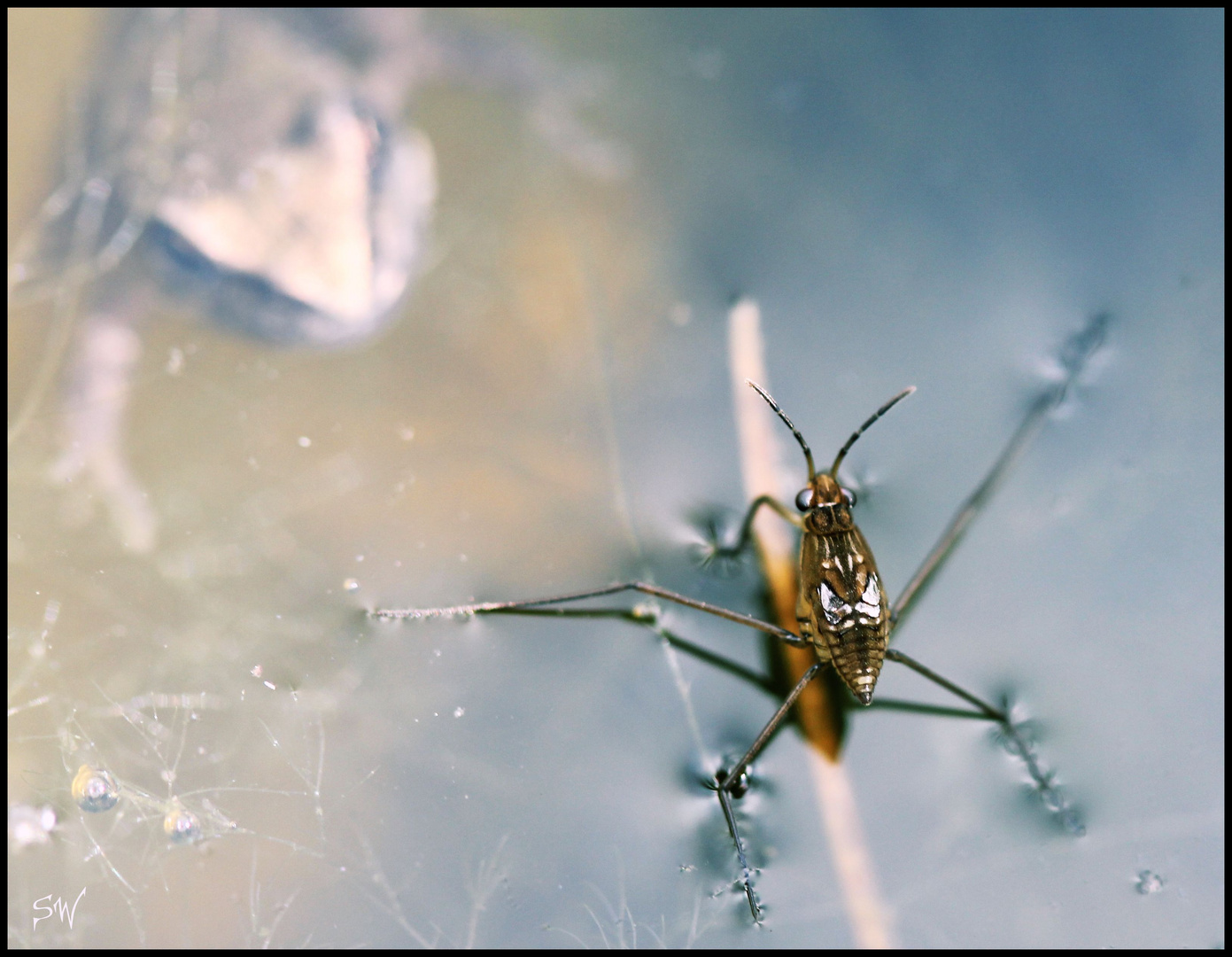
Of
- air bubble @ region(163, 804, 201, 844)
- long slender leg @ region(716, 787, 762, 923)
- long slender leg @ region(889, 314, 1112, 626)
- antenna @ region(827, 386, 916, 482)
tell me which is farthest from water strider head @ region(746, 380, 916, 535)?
air bubble @ region(163, 804, 201, 844)

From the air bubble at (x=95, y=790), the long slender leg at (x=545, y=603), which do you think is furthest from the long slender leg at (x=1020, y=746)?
the air bubble at (x=95, y=790)

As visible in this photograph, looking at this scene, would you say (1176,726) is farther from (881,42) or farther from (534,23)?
(534,23)

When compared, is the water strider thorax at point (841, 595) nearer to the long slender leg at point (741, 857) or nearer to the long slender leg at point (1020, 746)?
the long slender leg at point (1020, 746)

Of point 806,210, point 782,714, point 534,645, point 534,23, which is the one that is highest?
point 534,23

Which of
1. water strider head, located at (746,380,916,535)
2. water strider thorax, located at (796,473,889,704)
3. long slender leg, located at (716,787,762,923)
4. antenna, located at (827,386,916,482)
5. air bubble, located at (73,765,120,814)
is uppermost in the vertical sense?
antenna, located at (827,386,916,482)

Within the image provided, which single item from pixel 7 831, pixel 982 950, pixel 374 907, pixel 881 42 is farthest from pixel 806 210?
pixel 7 831

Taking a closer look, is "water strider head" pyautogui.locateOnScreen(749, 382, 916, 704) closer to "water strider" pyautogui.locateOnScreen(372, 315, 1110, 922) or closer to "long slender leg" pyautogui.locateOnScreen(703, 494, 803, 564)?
"water strider" pyautogui.locateOnScreen(372, 315, 1110, 922)

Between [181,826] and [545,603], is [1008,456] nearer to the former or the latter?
[545,603]
